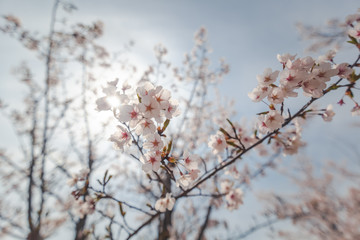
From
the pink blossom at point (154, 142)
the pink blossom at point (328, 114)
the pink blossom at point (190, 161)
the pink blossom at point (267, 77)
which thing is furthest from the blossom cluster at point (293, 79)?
the pink blossom at point (154, 142)

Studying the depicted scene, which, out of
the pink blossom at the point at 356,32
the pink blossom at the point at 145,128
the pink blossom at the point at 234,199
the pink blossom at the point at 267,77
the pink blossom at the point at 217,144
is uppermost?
the pink blossom at the point at 356,32

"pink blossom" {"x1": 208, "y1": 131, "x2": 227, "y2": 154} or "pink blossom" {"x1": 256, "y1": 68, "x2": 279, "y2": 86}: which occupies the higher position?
"pink blossom" {"x1": 256, "y1": 68, "x2": 279, "y2": 86}

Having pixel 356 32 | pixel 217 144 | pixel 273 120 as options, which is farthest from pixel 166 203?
pixel 356 32

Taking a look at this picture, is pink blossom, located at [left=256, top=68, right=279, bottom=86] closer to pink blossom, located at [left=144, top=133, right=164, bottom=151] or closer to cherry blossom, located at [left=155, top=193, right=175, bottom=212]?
pink blossom, located at [left=144, top=133, right=164, bottom=151]

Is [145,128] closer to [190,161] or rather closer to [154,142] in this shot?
[154,142]

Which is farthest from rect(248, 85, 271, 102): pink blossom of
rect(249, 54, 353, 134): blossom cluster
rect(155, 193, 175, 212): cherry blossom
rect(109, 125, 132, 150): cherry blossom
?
rect(155, 193, 175, 212): cherry blossom

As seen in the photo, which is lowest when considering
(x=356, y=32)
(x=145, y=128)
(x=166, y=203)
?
(x=166, y=203)

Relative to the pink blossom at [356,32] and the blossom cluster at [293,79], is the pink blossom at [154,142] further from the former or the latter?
the pink blossom at [356,32]

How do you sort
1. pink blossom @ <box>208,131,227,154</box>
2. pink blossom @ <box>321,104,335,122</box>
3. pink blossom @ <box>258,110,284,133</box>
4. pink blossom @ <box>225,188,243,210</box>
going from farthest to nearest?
pink blossom @ <box>225,188,243,210</box>, pink blossom @ <box>208,131,227,154</box>, pink blossom @ <box>321,104,335,122</box>, pink blossom @ <box>258,110,284,133</box>

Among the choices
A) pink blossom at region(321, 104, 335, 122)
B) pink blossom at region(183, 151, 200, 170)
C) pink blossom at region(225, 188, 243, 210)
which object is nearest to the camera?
pink blossom at region(183, 151, 200, 170)

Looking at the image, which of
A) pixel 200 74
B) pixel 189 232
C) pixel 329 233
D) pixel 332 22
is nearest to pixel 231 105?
pixel 200 74

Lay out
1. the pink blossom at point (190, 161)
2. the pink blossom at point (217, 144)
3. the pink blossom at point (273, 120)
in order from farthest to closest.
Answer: the pink blossom at point (217, 144) < the pink blossom at point (190, 161) < the pink blossom at point (273, 120)

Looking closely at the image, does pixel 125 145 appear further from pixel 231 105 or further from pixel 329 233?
pixel 329 233

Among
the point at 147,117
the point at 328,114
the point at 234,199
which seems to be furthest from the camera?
the point at 234,199
